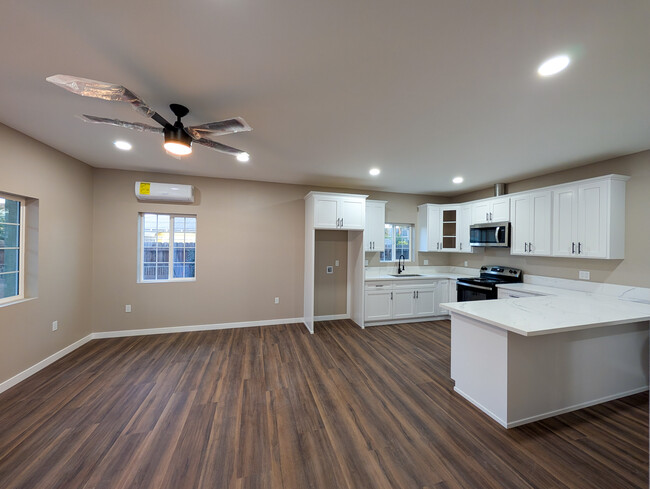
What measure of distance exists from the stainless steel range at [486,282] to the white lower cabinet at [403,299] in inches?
17.5

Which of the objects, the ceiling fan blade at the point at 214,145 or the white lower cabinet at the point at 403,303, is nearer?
the ceiling fan blade at the point at 214,145

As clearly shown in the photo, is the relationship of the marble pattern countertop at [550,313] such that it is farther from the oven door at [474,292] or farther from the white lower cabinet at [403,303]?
the white lower cabinet at [403,303]

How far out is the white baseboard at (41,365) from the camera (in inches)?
99.4

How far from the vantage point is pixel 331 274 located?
5.03 m

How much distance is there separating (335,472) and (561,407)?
2187mm

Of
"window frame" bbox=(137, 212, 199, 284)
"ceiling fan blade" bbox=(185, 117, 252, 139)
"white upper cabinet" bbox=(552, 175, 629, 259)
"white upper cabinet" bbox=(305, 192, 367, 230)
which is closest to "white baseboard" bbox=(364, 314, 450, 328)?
"white upper cabinet" bbox=(305, 192, 367, 230)

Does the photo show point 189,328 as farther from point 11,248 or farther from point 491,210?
point 491,210

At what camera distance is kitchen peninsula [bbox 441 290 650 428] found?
204 centimetres

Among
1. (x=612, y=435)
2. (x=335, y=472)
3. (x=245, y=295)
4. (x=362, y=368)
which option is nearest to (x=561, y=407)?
(x=612, y=435)

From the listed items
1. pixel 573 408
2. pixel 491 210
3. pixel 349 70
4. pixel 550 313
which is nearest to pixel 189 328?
pixel 349 70

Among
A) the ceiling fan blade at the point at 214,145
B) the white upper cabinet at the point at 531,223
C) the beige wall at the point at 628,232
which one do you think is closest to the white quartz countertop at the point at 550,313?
the beige wall at the point at 628,232

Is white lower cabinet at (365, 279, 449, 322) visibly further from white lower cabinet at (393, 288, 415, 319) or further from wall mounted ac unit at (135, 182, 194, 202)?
wall mounted ac unit at (135, 182, 194, 202)

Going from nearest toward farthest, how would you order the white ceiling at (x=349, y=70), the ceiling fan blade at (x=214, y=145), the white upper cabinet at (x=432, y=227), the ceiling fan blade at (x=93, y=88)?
the white ceiling at (x=349, y=70) < the ceiling fan blade at (x=93, y=88) < the ceiling fan blade at (x=214, y=145) < the white upper cabinet at (x=432, y=227)

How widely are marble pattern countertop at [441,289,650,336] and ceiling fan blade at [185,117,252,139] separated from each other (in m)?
2.56
